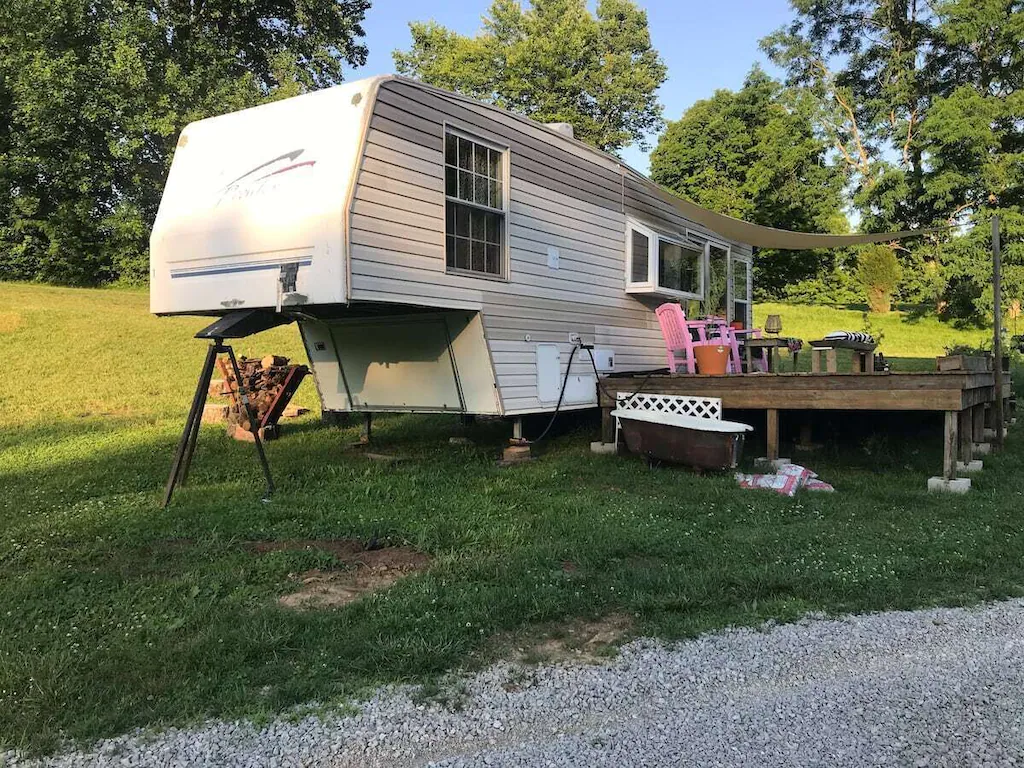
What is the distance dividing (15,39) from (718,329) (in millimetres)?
22042

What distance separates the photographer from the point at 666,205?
9.96 meters

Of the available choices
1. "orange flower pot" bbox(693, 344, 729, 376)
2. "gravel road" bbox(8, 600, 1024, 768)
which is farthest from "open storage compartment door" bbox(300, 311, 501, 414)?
"gravel road" bbox(8, 600, 1024, 768)

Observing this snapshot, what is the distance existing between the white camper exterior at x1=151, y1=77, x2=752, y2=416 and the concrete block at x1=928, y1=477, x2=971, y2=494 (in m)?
3.39

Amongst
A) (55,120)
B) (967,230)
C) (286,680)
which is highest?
(55,120)

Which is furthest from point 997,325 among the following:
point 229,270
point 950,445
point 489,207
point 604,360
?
point 229,270

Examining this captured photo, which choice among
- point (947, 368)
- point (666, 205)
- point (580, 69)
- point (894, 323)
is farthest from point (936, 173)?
point (947, 368)

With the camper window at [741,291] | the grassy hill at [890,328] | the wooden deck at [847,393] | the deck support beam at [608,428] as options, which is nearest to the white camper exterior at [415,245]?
the deck support beam at [608,428]

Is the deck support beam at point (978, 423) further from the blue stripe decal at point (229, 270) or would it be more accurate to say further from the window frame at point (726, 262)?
the blue stripe decal at point (229, 270)

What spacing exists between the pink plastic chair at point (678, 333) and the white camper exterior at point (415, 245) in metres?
0.32

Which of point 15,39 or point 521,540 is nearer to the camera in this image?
point 521,540

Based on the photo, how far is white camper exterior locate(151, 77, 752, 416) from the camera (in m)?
5.68

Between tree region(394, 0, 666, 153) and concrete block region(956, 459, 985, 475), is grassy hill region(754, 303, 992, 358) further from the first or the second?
concrete block region(956, 459, 985, 475)

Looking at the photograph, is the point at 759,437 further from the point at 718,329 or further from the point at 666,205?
the point at 666,205

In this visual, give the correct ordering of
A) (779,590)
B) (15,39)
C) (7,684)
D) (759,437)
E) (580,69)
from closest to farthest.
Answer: (7,684) → (779,590) → (759,437) → (15,39) → (580,69)
